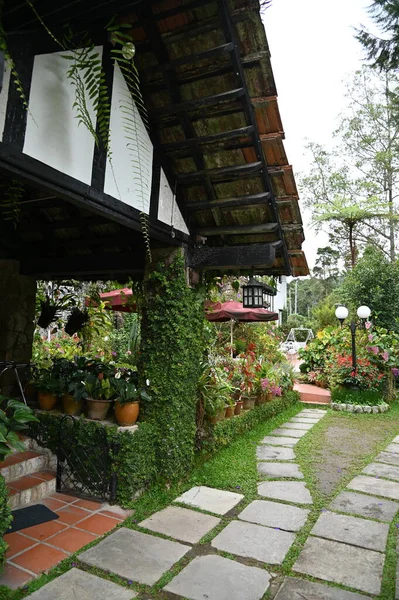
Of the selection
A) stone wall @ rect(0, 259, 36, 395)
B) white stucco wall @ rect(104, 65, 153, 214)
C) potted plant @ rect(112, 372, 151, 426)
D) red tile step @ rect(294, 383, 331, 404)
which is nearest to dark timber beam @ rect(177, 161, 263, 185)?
white stucco wall @ rect(104, 65, 153, 214)

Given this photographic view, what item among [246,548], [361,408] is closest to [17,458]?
[246,548]

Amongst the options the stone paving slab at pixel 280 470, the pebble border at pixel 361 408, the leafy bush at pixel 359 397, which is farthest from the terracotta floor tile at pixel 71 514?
the leafy bush at pixel 359 397

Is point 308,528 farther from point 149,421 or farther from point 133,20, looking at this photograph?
point 133,20

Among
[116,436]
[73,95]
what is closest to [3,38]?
[73,95]

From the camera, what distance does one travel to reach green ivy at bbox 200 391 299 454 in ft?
14.7

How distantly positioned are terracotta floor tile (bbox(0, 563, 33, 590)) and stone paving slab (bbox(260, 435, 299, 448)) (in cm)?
367

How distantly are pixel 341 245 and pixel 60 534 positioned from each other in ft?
80.3

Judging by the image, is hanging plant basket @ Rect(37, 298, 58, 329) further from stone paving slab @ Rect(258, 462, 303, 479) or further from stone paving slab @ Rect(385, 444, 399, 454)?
stone paving slab @ Rect(385, 444, 399, 454)

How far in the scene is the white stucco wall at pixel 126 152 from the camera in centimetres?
282

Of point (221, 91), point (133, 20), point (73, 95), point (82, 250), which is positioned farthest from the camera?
point (82, 250)

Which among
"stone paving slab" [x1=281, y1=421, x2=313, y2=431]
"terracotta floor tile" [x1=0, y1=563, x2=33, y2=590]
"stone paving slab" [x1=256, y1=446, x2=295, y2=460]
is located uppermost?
"stone paving slab" [x1=281, y1=421, x2=313, y2=431]

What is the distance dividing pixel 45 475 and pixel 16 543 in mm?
947

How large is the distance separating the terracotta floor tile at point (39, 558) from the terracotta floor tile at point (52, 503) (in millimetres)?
586

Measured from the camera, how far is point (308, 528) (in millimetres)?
3025
